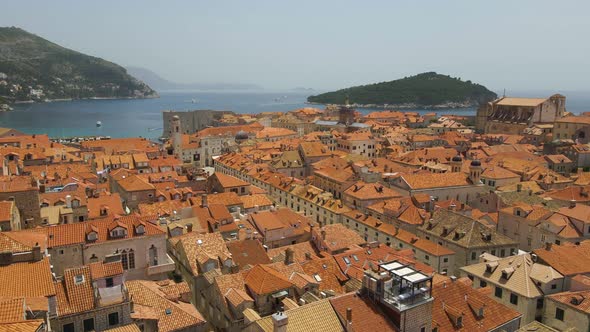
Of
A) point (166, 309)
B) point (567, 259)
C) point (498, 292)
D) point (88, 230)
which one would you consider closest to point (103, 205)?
point (88, 230)

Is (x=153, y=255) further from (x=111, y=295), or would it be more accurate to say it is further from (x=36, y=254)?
(x=111, y=295)

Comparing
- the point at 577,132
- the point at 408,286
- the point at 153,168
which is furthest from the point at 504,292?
Result: the point at 577,132

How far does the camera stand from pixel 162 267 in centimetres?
3209

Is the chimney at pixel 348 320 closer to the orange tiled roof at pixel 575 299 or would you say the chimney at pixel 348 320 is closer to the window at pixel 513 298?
the window at pixel 513 298

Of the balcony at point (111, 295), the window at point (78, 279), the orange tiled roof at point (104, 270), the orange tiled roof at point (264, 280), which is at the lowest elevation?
the orange tiled roof at point (264, 280)

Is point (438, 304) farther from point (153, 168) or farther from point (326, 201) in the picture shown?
point (153, 168)

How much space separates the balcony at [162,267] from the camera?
104 feet

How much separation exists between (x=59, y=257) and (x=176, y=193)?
2162 centimetres

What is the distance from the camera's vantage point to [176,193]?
2026 inches

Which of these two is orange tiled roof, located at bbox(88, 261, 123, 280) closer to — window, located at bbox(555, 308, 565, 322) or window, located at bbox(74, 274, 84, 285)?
window, located at bbox(74, 274, 84, 285)

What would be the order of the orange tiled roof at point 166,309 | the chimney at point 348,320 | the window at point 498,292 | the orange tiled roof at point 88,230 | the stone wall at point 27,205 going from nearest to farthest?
the chimney at point 348,320
the orange tiled roof at point 166,309
the orange tiled roof at point 88,230
the window at point 498,292
the stone wall at point 27,205

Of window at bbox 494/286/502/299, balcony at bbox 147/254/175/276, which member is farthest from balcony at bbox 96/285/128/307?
window at bbox 494/286/502/299

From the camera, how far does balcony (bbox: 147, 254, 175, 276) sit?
3177 centimetres

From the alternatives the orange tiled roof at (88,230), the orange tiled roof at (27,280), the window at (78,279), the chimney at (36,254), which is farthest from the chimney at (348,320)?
the orange tiled roof at (88,230)
